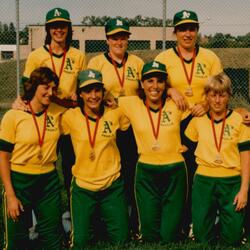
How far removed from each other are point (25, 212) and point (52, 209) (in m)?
0.26

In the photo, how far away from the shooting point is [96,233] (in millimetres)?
5621

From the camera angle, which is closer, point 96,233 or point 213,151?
point 213,151

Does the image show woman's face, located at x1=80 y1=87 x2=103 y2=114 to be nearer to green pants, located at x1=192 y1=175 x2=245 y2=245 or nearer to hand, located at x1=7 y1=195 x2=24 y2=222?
hand, located at x1=7 y1=195 x2=24 y2=222

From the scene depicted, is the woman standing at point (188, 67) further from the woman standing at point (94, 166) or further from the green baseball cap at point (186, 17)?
the woman standing at point (94, 166)

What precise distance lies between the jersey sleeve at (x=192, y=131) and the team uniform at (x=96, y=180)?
2.48 ft

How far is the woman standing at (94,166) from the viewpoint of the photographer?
5.08 metres

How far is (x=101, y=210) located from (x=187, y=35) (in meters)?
2.09

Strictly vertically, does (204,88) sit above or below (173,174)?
above

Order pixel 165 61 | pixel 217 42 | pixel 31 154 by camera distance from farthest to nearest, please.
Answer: pixel 217 42 < pixel 165 61 < pixel 31 154

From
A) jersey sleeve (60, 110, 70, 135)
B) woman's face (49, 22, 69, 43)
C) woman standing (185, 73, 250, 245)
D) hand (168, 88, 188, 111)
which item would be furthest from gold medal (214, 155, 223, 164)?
woman's face (49, 22, 69, 43)

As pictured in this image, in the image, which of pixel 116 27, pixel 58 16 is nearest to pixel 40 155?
pixel 58 16

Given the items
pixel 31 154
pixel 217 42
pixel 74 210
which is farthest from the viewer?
pixel 217 42

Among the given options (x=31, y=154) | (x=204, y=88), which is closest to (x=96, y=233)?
(x=31, y=154)

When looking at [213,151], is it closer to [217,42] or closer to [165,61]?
[165,61]
